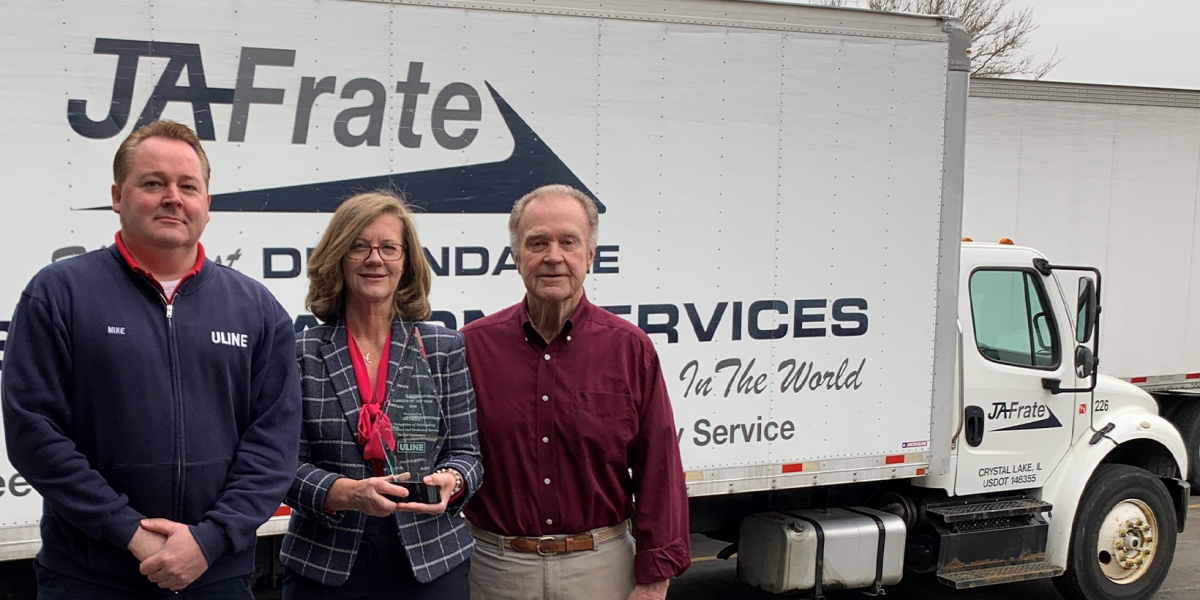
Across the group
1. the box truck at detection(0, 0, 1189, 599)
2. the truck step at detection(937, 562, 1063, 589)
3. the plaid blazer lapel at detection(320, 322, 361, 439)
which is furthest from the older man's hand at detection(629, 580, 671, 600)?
the truck step at detection(937, 562, 1063, 589)

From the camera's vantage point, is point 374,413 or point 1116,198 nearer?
point 374,413

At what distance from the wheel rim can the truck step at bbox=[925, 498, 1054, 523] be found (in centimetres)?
49

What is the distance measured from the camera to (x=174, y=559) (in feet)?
7.49

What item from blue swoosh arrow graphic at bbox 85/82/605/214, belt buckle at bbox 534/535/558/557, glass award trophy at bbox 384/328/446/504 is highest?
blue swoosh arrow graphic at bbox 85/82/605/214

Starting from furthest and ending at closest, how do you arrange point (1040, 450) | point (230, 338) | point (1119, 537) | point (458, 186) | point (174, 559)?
point (1119, 537)
point (1040, 450)
point (458, 186)
point (230, 338)
point (174, 559)

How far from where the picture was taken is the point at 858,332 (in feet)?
16.7

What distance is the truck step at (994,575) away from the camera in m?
5.61

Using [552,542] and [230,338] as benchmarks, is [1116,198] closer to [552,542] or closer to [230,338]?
[552,542]

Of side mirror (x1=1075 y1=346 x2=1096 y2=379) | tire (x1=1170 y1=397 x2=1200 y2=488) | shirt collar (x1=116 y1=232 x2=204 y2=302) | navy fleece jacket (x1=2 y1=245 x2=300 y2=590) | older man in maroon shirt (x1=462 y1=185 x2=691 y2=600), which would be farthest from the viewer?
tire (x1=1170 y1=397 x2=1200 y2=488)

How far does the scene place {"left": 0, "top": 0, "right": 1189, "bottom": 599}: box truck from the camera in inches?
151

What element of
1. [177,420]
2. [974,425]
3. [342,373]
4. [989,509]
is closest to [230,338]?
[177,420]

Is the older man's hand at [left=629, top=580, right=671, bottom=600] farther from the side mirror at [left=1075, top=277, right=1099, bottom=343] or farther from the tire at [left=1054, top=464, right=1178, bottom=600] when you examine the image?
the tire at [left=1054, top=464, right=1178, bottom=600]

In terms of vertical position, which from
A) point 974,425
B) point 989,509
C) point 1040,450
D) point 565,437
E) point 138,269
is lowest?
point 989,509

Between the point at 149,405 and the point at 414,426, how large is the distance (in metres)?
0.62
